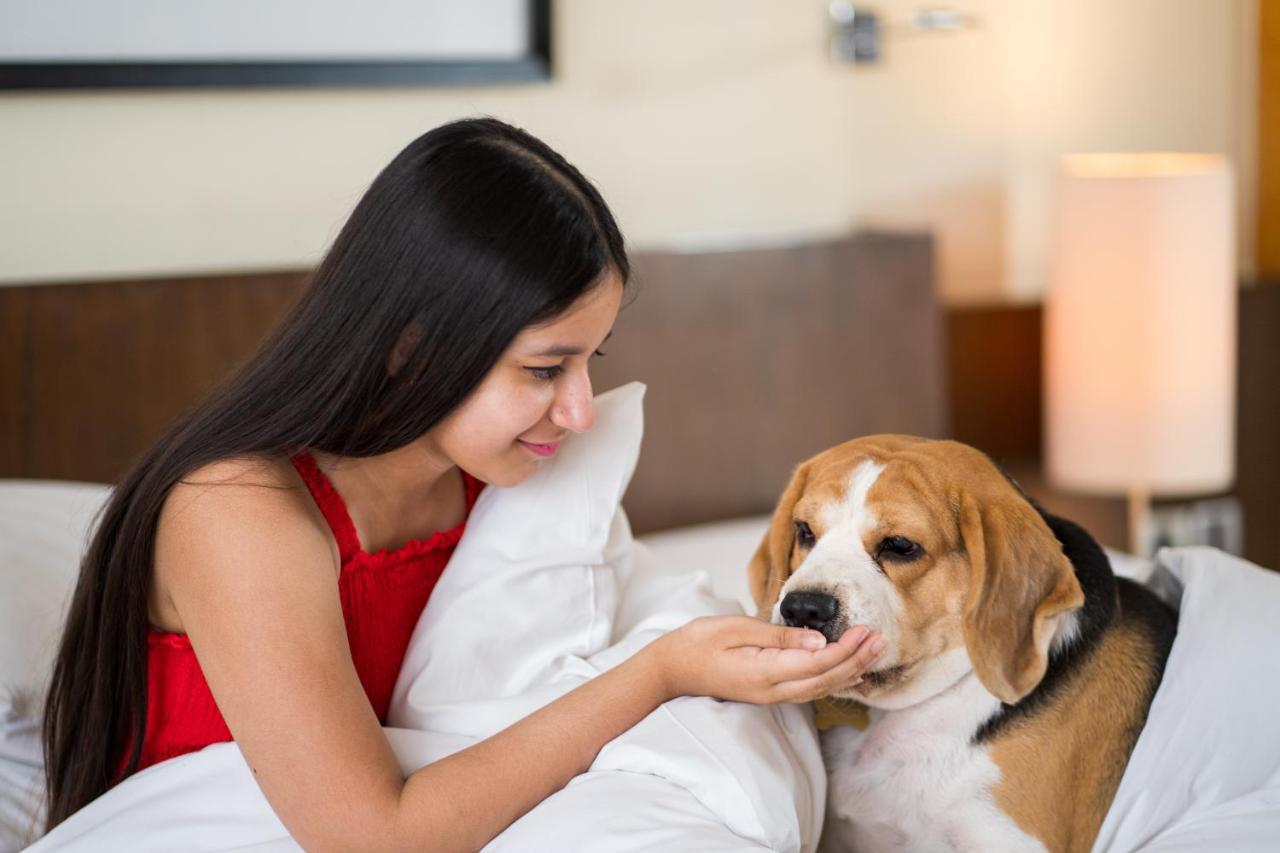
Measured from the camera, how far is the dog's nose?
1411mm

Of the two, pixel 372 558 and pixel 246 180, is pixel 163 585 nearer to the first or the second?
pixel 372 558

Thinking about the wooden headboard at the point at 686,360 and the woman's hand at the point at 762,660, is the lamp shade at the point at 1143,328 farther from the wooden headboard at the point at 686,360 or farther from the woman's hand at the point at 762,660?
the woman's hand at the point at 762,660

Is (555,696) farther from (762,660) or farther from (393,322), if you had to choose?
(393,322)

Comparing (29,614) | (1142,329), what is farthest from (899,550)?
(1142,329)

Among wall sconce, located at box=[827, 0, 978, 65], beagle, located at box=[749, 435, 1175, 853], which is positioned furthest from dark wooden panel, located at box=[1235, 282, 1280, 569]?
beagle, located at box=[749, 435, 1175, 853]

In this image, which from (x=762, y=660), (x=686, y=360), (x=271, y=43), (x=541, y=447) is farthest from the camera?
(x=686, y=360)

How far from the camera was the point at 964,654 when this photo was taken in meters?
1.52

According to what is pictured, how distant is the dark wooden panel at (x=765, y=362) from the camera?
2922 millimetres

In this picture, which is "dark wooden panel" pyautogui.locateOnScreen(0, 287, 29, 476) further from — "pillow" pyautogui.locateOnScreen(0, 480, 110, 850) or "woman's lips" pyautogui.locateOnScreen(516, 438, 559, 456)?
"woman's lips" pyautogui.locateOnScreen(516, 438, 559, 456)

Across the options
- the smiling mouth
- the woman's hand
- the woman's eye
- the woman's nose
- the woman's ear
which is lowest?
the smiling mouth

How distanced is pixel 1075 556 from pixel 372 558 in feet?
2.66

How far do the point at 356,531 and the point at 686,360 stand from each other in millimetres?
1428

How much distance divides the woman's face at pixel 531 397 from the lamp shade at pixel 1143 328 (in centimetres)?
188

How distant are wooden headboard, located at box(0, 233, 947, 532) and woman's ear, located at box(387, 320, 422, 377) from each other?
1.24m
